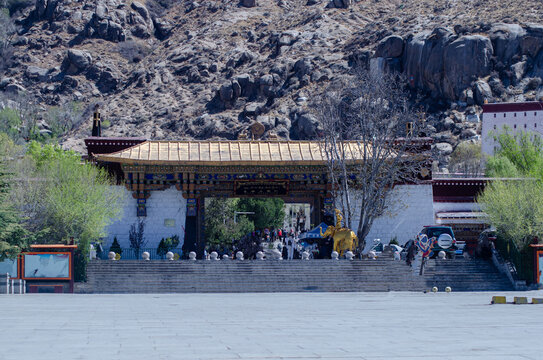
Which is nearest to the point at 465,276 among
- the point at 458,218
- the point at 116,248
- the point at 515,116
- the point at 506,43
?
the point at 458,218

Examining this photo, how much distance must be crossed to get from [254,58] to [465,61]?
1184 inches

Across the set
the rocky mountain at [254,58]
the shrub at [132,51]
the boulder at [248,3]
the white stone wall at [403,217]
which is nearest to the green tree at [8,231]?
the white stone wall at [403,217]

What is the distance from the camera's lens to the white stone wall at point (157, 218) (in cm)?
3800

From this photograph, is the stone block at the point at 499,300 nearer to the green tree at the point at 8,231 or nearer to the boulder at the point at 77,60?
the green tree at the point at 8,231

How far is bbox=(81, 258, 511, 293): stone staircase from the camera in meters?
30.4

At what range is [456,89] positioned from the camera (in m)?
93.4

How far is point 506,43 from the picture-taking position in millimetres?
94750

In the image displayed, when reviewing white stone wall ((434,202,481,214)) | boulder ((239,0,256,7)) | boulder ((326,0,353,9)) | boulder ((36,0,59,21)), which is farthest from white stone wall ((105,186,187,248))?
boulder ((239,0,256,7))

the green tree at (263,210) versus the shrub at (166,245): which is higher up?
the green tree at (263,210)

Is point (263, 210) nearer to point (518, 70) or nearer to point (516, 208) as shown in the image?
point (518, 70)

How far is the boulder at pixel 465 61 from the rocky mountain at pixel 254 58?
0.12 metres

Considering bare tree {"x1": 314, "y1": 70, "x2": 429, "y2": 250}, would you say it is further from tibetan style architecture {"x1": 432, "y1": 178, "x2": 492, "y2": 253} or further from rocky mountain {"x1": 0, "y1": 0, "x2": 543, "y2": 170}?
rocky mountain {"x1": 0, "y1": 0, "x2": 543, "y2": 170}

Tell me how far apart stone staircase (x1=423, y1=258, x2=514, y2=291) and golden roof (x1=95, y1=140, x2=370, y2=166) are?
7.20 m

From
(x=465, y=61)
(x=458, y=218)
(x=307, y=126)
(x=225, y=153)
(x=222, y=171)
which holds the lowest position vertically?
(x=458, y=218)
